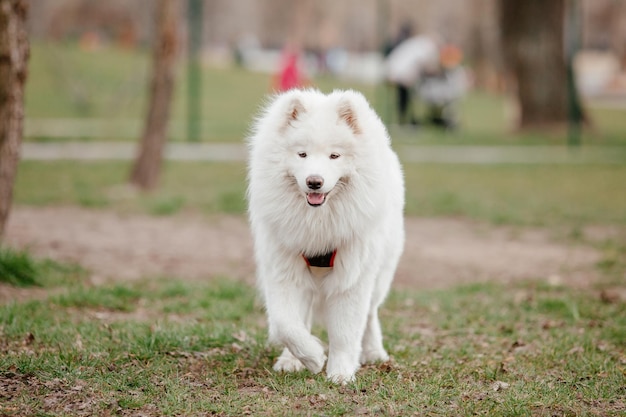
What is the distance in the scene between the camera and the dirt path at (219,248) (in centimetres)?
845

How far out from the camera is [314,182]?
4668mm

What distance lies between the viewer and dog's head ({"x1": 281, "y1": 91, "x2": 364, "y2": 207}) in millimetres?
4734

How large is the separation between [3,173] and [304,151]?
3.59 m

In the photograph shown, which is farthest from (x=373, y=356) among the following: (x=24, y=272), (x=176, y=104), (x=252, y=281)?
(x=176, y=104)

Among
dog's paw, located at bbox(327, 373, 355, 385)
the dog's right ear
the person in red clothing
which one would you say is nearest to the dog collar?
dog's paw, located at bbox(327, 373, 355, 385)

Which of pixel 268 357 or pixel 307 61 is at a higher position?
pixel 307 61

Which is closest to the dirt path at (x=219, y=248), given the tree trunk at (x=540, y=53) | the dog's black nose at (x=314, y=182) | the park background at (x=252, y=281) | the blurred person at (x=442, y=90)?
the park background at (x=252, y=281)

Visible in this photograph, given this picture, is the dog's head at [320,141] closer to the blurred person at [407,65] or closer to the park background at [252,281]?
the park background at [252,281]

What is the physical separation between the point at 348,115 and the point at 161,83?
7992 mm

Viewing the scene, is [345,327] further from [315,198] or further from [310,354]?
[315,198]

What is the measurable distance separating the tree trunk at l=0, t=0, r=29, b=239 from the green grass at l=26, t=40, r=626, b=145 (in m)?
9.49

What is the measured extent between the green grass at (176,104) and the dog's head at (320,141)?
39.1ft

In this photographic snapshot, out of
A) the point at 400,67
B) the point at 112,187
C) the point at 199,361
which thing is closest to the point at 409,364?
the point at 199,361

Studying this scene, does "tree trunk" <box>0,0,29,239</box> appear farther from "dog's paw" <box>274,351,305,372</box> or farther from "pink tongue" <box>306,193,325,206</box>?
"pink tongue" <box>306,193,325,206</box>
